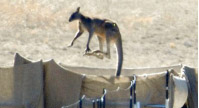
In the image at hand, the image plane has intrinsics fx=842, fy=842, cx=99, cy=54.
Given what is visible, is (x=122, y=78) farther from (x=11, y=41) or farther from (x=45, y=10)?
(x=45, y=10)

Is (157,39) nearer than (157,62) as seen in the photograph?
No

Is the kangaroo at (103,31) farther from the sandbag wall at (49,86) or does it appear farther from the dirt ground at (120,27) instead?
the dirt ground at (120,27)

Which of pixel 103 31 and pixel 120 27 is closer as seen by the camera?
pixel 103 31

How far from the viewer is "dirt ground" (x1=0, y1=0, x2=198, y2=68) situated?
2106cm

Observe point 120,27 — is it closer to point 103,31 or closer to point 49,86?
point 103,31

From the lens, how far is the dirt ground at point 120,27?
21062mm

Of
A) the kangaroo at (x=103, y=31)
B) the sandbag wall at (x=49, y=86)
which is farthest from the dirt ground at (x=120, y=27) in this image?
the sandbag wall at (x=49, y=86)

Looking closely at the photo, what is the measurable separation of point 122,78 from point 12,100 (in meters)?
1.58

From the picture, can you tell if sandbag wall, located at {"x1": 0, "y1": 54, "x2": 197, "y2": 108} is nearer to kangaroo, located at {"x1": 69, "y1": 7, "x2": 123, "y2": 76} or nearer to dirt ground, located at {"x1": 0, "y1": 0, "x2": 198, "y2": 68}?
kangaroo, located at {"x1": 69, "y1": 7, "x2": 123, "y2": 76}

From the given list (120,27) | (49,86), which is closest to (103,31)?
(49,86)

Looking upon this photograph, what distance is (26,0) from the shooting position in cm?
2644

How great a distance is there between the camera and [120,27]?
2444 cm

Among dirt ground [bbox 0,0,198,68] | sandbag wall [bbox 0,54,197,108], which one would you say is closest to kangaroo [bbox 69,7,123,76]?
sandbag wall [bbox 0,54,197,108]

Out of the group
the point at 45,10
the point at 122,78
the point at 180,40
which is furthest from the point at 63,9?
the point at 122,78
